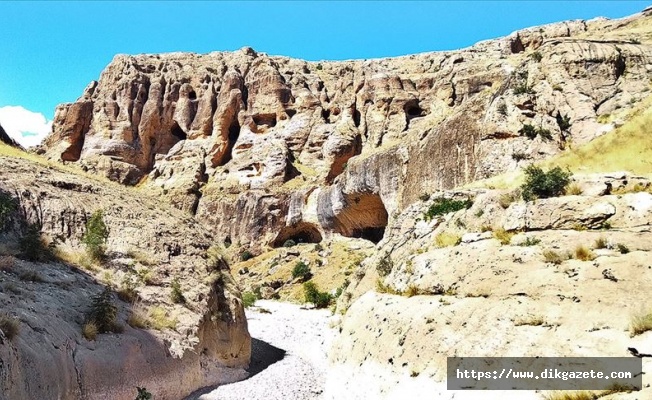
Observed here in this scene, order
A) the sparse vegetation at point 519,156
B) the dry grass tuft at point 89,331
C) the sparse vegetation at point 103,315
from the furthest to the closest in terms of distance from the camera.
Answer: the sparse vegetation at point 519,156, the sparse vegetation at point 103,315, the dry grass tuft at point 89,331

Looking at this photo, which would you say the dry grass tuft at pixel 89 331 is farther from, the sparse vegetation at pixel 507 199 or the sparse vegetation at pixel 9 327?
the sparse vegetation at pixel 507 199

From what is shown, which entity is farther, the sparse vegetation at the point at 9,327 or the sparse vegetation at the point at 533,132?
the sparse vegetation at the point at 533,132

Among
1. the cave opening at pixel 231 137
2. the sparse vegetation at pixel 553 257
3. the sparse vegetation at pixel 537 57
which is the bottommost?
the sparse vegetation at pixel 553 257

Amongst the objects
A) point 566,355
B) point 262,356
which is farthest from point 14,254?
point 566,355

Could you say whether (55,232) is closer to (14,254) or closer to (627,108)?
(14,254)

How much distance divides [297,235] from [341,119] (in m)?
22.9

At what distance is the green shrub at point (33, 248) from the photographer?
13102 mm

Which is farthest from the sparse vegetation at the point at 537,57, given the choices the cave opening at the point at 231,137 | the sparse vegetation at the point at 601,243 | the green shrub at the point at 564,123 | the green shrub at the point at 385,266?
the cave opening at the point at 231,137

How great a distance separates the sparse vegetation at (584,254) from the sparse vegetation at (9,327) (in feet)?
42.7

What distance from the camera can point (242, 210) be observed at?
72.9m

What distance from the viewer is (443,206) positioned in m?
21.1

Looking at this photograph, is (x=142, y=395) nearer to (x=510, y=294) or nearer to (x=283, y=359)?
(x=510, y=294)

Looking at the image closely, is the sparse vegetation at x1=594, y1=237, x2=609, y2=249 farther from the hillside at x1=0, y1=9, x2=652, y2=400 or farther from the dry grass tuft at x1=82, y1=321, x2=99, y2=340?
the dry grass tuft at x1=82, y1=321, x2=99, y2=340

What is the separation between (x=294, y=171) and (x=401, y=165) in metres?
31.5
